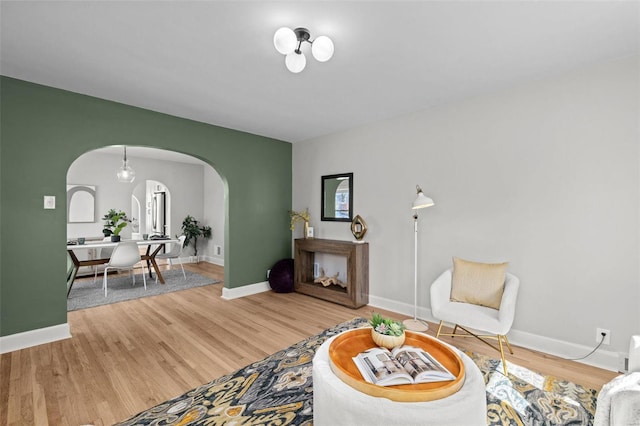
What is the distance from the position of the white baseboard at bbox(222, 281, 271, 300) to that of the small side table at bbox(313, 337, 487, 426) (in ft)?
10.5

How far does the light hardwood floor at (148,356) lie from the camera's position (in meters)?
1.93

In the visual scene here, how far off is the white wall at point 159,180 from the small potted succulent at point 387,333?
19.6ft

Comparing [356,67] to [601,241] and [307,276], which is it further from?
[307,276]

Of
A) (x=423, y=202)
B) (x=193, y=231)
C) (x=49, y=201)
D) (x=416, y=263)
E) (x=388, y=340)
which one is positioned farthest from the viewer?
(x=193, y=231)

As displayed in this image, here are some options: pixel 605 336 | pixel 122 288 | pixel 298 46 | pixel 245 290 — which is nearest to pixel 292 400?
pixel 298 46

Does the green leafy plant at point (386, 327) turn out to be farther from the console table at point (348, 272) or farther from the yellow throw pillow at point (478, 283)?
the console table at point (348, 272)

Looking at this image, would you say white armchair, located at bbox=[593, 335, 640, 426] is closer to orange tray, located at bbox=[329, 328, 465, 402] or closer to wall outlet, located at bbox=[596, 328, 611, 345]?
orange tray, located at bbox=[329, 328, 465, 402]

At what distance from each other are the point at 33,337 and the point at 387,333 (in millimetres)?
3366

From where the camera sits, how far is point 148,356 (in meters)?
2.56

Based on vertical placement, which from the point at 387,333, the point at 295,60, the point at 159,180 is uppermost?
the point at 295,60

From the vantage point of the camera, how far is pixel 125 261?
4480 millimetres

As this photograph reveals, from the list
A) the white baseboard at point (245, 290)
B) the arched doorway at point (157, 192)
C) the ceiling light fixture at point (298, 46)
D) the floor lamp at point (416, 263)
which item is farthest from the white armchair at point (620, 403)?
the arched doorway at point (157, 192)

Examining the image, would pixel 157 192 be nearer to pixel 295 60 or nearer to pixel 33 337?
pixel 33 337

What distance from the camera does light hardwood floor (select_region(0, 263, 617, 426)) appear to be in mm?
1935
